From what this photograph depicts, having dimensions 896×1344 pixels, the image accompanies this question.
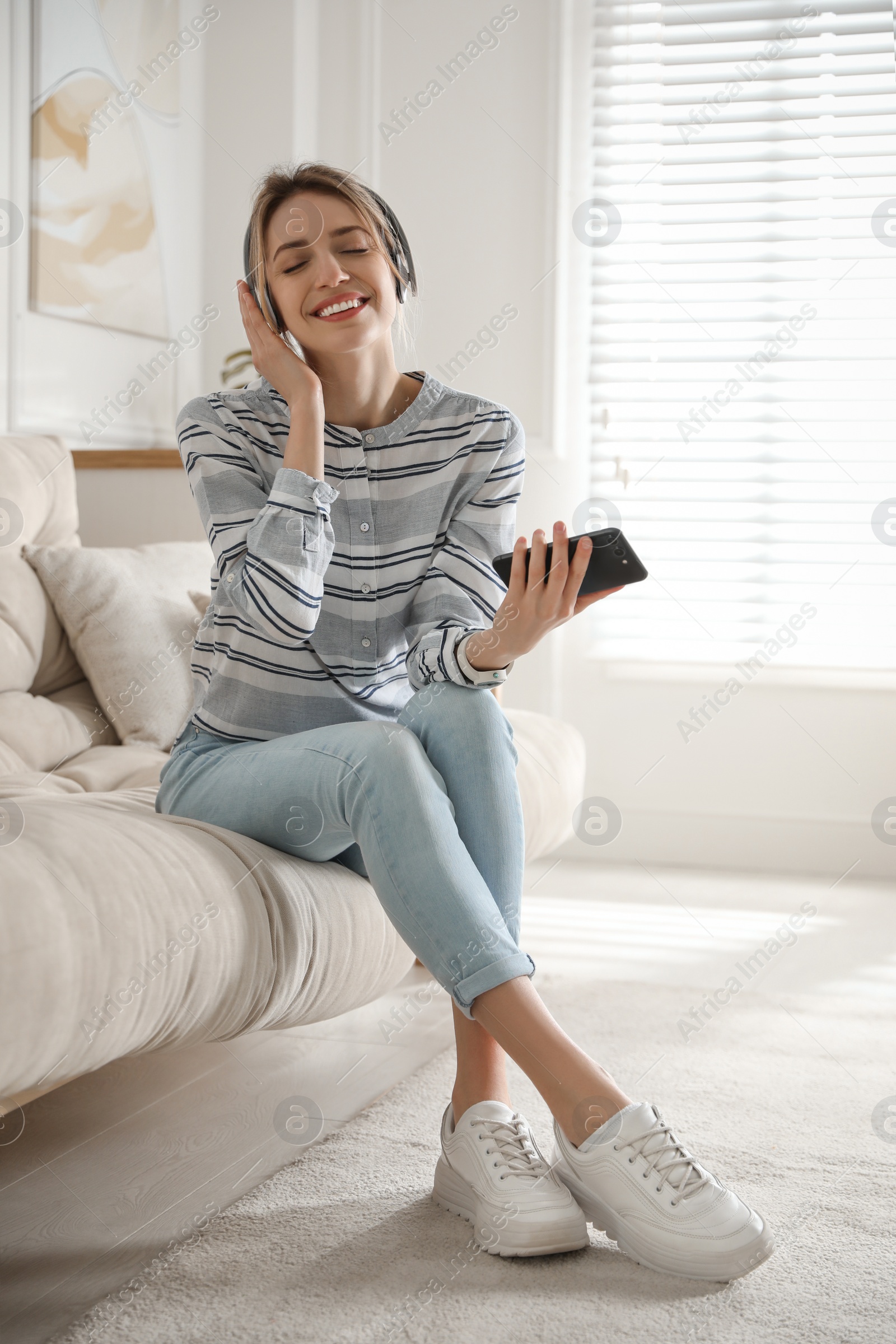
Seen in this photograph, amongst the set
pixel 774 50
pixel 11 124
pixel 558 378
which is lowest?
pixel 558 378

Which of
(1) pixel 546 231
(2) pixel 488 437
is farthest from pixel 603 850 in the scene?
(2) pixel 488 437

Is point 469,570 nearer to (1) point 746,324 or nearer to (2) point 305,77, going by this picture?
(1) point 746,324

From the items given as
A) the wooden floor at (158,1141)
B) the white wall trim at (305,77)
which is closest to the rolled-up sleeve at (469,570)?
the wooden floor at (158,1141)

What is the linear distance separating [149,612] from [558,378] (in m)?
1.50

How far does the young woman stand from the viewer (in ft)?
3.31

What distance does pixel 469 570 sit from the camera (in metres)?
1.35

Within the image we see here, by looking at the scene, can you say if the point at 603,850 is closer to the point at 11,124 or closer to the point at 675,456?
the point at 675,456

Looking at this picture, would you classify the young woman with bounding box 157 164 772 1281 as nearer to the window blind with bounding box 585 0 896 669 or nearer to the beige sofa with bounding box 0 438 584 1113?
the beige sofa with bounding box 0 438 584 1113

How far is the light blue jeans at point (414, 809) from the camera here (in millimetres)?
1030

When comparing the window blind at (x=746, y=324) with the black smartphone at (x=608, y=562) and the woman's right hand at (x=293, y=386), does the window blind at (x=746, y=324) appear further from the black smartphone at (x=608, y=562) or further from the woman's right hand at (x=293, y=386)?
the black smartphone at (x=608, y=562)

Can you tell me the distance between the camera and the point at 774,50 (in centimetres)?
289

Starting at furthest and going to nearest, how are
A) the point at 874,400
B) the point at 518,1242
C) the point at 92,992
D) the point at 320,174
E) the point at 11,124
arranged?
the point at 874,400
the point at 11,124
the point at 320,174
the point at 518,1242
the point at 92,992

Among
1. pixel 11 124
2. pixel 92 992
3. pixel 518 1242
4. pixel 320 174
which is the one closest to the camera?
pixel 92 992

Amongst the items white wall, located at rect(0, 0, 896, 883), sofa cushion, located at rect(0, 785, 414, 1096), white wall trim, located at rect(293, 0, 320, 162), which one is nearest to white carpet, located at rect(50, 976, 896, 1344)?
sofa cushion, located at rect(0, 785, 414, 1096)
